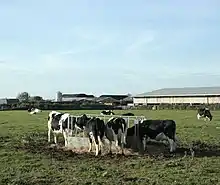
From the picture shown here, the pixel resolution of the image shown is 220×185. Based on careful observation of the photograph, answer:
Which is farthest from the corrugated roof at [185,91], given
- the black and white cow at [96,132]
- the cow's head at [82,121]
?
the black and white cow at [96,132]

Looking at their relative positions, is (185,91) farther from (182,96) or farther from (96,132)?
(96,132)

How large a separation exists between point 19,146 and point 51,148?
160 cm

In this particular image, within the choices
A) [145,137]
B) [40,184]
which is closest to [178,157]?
[145,137]

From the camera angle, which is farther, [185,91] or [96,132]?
[185,91]

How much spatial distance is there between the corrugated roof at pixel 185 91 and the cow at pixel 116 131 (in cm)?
10372

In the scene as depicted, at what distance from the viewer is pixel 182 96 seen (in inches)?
5103

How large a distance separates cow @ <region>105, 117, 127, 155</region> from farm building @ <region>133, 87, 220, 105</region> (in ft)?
337

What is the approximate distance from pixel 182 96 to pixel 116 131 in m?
113

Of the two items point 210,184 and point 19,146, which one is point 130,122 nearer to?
point 19,146

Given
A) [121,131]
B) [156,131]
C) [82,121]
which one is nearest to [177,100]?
[82,121]

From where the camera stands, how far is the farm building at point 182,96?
399 feet

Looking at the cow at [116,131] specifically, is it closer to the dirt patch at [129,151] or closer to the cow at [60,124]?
the dirt patch at [129,151]

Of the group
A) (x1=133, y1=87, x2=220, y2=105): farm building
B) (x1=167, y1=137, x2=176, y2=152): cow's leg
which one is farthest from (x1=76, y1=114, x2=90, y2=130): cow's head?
(x1=133, y1=87, x2=220, y2=105): farm building

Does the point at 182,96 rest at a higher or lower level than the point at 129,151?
higher
